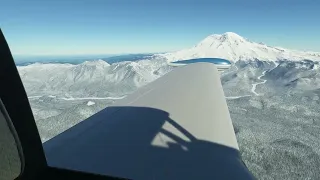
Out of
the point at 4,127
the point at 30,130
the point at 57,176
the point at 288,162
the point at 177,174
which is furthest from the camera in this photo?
the point at 288,162

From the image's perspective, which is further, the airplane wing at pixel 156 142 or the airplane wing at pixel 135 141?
the airplane wing at pixel 156 142

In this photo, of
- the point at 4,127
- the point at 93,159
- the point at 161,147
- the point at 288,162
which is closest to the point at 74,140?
the point at 93,159

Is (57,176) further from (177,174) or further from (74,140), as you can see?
(74,140)

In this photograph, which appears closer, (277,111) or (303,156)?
(303,156)

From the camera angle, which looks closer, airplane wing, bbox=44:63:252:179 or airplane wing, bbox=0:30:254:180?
airplane wing, bbox=0:30:254:180

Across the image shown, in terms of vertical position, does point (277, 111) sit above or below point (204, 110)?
below

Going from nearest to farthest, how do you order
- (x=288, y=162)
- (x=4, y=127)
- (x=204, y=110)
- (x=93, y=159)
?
(x=4, y=127), (x=93, y=159), (x=204, y=110), (x=288, y=162)

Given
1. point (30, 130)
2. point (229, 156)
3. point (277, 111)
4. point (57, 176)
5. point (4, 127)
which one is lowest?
point (277, 111)
